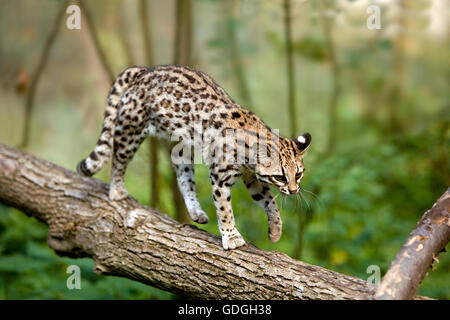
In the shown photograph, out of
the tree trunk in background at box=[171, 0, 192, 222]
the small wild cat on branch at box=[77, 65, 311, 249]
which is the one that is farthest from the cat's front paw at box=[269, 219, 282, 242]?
the tree trunk in background at box=[171, 0, 192, 222]

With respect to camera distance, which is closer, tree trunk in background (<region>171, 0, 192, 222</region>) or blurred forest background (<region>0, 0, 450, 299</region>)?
tree trunk in background (<region>171, 0, 192, 222</region>)

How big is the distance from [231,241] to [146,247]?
815 millimetres

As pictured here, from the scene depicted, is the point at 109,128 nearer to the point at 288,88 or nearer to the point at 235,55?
the point at 288,88

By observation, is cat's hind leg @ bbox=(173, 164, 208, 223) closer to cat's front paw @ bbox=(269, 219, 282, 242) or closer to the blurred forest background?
cat's front paw @ bbox=(269, 219, 282, 242)

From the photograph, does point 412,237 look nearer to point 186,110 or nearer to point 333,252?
point 186,110

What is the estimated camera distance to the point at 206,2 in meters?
10.1

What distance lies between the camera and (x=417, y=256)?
3.65 metres

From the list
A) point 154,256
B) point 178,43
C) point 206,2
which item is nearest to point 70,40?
point 206,2

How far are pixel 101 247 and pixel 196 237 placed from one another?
1.00 m

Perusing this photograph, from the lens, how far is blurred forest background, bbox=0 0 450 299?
7816 mm

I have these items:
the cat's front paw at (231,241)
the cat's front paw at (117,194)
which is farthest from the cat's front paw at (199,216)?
the cat's front paw at (117,194)

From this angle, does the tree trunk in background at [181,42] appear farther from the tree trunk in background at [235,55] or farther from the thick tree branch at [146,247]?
the tree trunk in background at [235,55]

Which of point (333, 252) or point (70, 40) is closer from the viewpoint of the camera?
point (333, 252)

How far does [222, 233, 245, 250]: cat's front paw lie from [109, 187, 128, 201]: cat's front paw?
139cm
